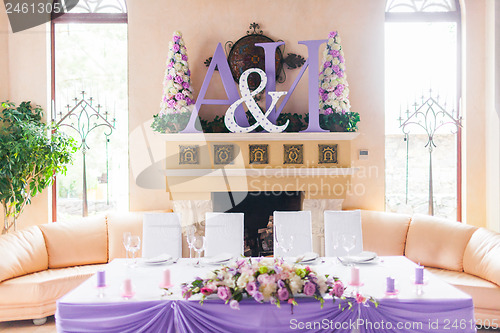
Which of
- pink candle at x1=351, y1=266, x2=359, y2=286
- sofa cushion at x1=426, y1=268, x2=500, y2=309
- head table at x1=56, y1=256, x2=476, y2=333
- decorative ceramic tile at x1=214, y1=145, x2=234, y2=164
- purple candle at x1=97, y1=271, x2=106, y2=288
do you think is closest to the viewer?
head table at x1=56, y1=256, x2=476, y2=333

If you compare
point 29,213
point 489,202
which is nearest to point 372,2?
point 489,202

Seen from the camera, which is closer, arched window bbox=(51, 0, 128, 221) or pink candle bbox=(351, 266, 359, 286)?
pink candle bbox=(351, 266, 359, 286)

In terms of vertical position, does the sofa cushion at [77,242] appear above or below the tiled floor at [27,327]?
above

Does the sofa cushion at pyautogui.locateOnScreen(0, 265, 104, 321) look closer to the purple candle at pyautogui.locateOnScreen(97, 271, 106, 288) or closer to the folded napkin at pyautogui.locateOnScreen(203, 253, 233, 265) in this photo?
the purple candle at pyautogui.locateOnScreen(97, 271, 106, 288)

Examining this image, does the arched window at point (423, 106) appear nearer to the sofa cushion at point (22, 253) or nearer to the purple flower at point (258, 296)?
the purple flower at point (258, 296)

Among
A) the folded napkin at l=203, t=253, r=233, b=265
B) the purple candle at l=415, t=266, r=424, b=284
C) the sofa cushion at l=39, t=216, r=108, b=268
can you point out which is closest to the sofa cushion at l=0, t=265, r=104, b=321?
the sofa cushion at l=39, t=216, r=108, b=268

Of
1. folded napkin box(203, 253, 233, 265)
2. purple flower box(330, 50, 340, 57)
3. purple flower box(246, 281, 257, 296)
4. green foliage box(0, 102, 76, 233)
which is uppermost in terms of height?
purple flower box(330, 50, 340, 57)

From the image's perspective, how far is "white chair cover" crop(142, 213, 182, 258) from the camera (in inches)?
133

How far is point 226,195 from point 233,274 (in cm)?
261

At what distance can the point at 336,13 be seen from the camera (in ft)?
14.7

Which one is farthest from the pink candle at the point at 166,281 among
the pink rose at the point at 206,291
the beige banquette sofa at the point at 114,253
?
the beige banquette sofa at the point at 114,253

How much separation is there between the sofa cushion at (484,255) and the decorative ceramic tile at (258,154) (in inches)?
86.6

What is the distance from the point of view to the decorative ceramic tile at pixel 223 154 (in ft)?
13.8

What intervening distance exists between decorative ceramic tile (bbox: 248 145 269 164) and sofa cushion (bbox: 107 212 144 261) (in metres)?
1.43
